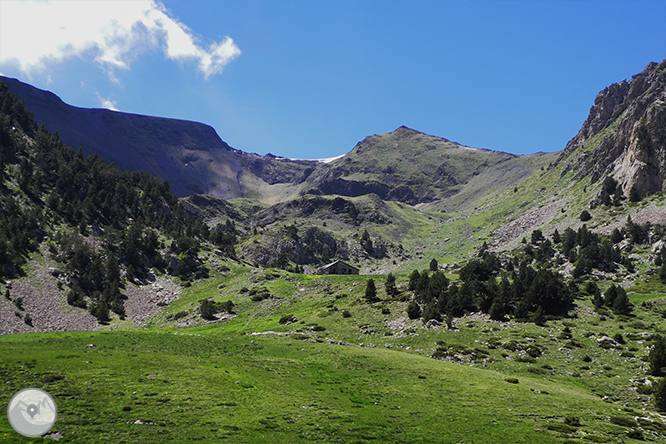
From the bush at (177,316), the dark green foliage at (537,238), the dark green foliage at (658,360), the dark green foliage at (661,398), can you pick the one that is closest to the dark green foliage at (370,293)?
the bush at (177,316)

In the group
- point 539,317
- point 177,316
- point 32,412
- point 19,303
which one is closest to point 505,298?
point 539,317

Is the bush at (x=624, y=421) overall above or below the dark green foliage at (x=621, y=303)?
below

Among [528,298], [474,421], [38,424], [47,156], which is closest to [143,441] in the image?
[38,424]

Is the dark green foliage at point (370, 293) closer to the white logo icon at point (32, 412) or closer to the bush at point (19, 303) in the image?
the white logo icon at point (32, 412)

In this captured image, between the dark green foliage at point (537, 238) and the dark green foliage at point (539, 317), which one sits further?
the dark green foliage at point (537, 238)

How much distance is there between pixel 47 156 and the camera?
154 meters

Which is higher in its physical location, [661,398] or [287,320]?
[661,398]

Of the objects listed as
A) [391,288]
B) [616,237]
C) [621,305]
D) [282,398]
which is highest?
[616,237]

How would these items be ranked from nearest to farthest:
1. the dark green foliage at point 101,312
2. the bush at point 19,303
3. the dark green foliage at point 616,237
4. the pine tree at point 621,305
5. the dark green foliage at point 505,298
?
the pine tree at point 621,305 < the dark green foliage at point 505,298 < the bush at point 19,303 < the dark green foliage at point 101,312 < the dark green foliage at point 616,237

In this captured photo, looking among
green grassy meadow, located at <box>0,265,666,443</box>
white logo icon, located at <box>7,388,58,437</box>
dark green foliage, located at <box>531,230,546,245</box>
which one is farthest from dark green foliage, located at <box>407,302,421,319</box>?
dark green foliage, located at <box>531,230,546,245</box>

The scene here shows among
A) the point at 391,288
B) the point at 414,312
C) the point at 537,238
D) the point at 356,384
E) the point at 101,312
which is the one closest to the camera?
the point at 356,384

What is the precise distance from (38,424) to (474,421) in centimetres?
2481

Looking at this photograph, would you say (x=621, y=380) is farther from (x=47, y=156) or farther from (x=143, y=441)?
→ (x=47, y=156)

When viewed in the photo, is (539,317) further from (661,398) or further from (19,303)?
(19,303)
